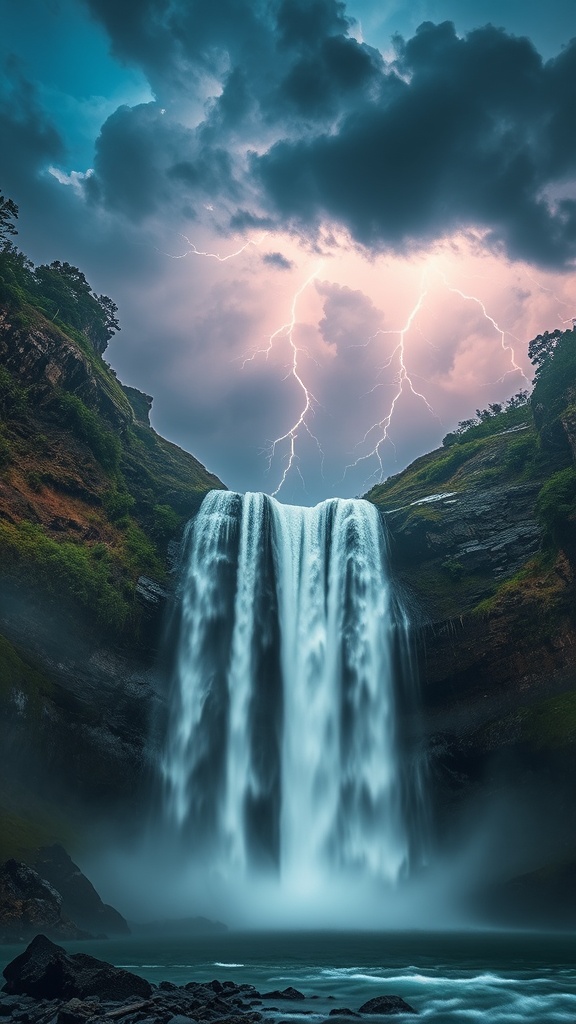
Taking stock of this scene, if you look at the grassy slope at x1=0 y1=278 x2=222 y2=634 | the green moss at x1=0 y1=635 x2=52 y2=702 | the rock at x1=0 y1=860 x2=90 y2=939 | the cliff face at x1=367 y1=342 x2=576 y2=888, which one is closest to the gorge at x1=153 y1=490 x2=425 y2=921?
the cliff face at x1=367 y1=342 x2=576 y2=888

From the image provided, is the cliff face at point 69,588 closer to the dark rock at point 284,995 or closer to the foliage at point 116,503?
the foliage at point 116,503

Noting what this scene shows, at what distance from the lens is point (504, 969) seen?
508 inches

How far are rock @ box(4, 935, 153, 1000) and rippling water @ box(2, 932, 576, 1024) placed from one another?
2.36 metres

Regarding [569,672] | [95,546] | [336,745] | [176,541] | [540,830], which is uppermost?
Result: [176,541]

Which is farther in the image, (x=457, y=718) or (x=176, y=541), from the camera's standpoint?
(x=176, y=541)

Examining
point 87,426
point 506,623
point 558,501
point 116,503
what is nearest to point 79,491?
point 116,503

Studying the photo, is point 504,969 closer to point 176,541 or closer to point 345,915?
point 345,915

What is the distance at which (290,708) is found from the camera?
31.6 meters

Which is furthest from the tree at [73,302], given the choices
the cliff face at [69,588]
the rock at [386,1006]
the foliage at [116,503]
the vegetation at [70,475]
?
the rock at [386,1006]

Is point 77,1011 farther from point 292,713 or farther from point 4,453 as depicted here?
point 4,453

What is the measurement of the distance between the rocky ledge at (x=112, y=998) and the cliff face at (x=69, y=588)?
38.2ft

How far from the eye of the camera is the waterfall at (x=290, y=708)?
28.1 metres

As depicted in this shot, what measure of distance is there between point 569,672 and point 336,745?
39.7ft

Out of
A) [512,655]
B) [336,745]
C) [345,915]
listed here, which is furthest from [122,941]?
[512,655]
